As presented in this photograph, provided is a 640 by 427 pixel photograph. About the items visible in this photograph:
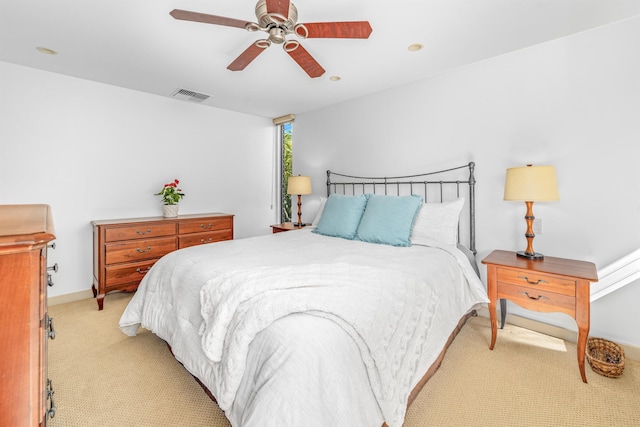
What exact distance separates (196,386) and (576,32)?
3806 mm

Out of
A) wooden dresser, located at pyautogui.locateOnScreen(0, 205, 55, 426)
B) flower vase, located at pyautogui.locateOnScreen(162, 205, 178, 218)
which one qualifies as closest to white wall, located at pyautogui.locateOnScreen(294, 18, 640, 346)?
flower vase, located at pyautogui.locateOnScreen(162, 205, 178, 218)

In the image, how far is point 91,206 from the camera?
342cm

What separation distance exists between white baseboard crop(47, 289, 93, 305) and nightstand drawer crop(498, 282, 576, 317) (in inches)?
168

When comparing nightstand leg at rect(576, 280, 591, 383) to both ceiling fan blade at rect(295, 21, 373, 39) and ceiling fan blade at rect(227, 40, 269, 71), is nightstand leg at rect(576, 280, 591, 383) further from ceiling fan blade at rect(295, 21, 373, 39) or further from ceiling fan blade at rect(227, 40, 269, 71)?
ceiling fan blade at rect(227, 40, 269, 71)

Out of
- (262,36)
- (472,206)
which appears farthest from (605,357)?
(262,36)

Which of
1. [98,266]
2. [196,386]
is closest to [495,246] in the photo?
[196,386]

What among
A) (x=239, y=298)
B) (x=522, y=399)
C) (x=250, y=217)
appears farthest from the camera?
(x=250, y=217)

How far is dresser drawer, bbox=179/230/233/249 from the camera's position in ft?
11.9

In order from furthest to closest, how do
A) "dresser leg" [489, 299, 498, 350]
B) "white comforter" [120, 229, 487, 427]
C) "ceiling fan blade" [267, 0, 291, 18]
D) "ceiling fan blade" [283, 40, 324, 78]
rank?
"dresser leg" [489, 299, 498, 350] < "ceiling fan blade" [283, 40, 324, 78] < "ceiling fan blade" [267, 0, 291, 18] < "white comforter" [120, 229, 487, 427]

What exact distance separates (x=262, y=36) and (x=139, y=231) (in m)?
2.43

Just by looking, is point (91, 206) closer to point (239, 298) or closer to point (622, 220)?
point (239, 298)

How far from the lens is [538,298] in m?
2.02

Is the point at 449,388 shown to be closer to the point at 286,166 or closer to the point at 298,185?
the point at 298,185

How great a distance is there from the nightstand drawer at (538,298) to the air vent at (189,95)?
12.9 feet
